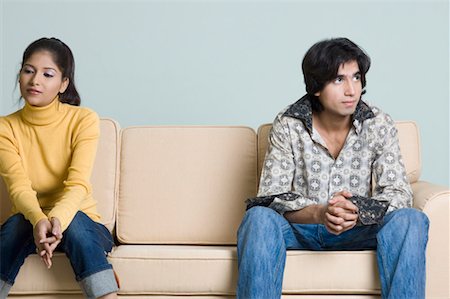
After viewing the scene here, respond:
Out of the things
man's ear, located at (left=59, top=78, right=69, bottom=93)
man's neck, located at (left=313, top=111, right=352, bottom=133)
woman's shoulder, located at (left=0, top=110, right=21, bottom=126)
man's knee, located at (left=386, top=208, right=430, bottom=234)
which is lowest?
man's knee, located at (left=386, top=208, right=430, bottom=234)

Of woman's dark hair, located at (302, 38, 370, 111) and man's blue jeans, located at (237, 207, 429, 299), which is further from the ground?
woman's dark hair, located at (302, 38, 370, 111)

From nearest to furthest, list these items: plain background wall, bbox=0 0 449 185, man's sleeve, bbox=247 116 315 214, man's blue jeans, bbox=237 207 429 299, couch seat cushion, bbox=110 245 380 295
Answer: man's blue jeans, bbox=237 207 429 299 < couch seat cushion, bbox=110 245 380 295 < man's sleeve, bbox=247 116 315 214 < plain background wall, bbox=0 0 449 185

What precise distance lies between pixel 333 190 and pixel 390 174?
0.65 ft

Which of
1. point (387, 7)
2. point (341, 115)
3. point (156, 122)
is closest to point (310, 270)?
point (341, 115)

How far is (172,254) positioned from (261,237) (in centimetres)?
33

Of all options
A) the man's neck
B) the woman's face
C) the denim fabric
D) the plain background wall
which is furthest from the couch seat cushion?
the plain background wall

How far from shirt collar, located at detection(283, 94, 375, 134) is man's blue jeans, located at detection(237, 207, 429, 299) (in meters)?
0.37

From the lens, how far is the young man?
2.51 metres

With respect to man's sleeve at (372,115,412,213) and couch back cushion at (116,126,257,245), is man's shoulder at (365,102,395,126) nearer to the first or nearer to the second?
man's sleeve at (372,115,412,213)

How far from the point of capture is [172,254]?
107 inches

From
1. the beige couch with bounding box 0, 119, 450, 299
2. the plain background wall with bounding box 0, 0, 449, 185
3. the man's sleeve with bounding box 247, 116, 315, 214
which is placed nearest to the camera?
the man's sleeve with bounding box 247, 116, 315, 214

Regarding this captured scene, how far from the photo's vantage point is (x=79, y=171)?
2768 millimetres

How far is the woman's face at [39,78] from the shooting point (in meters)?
2.84

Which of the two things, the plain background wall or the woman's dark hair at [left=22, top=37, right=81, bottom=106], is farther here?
the plain background wall
